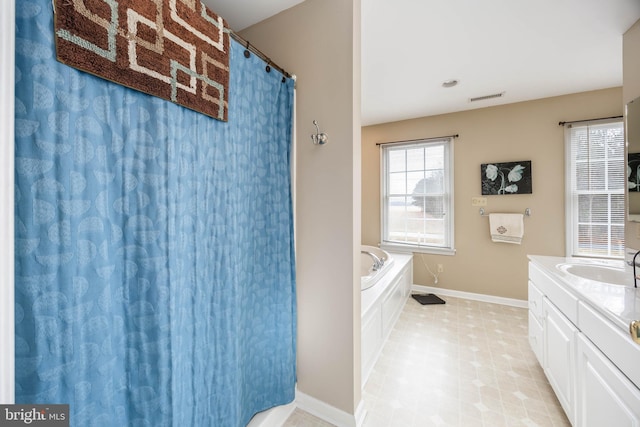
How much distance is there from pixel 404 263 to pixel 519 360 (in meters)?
1.40

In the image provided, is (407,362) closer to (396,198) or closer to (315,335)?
(315,335)

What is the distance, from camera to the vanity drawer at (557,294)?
127 cm

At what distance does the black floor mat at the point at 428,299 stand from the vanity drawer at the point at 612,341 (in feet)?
6.81

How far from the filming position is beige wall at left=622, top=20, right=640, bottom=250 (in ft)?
5.46

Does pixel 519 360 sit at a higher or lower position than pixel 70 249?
lower

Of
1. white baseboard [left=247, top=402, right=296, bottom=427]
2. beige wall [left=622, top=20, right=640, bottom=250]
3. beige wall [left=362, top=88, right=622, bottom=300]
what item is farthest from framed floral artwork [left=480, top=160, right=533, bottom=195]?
white baseboard [left=247, top=402, right=296, bottom=427]

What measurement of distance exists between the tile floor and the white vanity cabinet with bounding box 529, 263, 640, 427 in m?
0.23

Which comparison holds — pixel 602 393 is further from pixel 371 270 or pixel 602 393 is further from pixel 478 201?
pixel 478 201

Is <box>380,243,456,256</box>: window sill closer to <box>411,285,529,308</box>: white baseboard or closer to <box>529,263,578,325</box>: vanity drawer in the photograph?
<box>411,285,529,308</box>: white baseboard

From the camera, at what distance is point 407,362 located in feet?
6.60

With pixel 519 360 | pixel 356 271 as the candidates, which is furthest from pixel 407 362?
pixel 356 271

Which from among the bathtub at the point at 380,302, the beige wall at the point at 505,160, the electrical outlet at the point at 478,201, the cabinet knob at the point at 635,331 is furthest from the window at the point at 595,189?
the cabinet knob at the point at 635,331

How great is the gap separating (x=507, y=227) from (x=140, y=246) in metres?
3.69

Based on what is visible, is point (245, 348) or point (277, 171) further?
point (277, 171)
